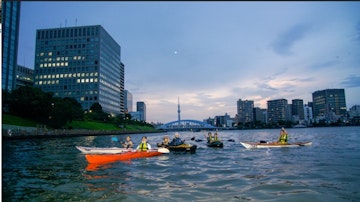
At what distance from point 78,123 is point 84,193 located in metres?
91.9

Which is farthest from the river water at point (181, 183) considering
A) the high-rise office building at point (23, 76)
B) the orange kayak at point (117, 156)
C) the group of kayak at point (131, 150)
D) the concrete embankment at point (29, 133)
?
the high-rise office building at point (23, 76)

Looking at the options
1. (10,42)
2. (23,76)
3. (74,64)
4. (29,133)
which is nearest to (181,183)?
(29,133)

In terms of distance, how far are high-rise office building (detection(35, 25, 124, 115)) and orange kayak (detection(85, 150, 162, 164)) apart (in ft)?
416

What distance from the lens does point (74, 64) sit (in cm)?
15100

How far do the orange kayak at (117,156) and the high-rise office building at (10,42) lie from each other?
89.3 m

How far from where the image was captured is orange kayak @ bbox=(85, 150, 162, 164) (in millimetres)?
20297

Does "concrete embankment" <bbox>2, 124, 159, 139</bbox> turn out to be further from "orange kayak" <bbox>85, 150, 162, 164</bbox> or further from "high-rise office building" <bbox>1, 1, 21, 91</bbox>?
"high-rise office building" <bbox>1, 1, 21, 91</bbox>

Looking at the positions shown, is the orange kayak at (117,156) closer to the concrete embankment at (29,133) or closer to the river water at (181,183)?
the river water at (181,183)

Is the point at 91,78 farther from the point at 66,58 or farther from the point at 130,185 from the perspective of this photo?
the point at 130,185

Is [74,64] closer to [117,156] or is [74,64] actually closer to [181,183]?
[117,156]

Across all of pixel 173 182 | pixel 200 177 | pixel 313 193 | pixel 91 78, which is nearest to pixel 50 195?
pixel 173 182

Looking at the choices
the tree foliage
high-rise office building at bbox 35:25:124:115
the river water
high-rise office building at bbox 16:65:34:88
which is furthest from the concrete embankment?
high-rise office building at bbox 16:65:34:88

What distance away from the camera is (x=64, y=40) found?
153125 millimetres

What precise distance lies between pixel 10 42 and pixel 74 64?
181 feet
